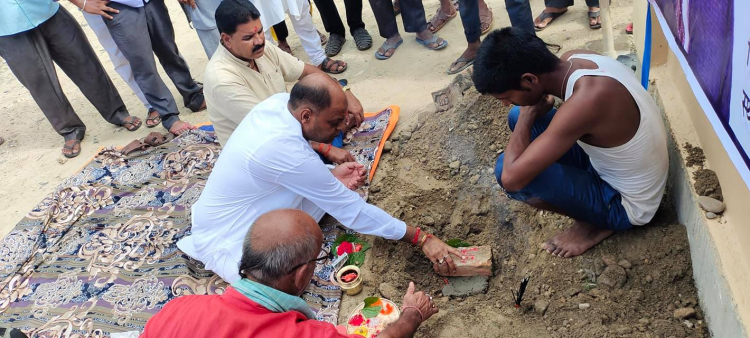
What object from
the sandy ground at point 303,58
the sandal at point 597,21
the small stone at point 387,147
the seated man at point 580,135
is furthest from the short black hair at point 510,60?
the sandal at point 597,21

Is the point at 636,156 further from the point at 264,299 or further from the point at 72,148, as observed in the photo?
the point at 72,148

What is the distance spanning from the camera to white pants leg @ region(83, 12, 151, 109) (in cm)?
504

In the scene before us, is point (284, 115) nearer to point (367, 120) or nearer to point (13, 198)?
point (367, 120)

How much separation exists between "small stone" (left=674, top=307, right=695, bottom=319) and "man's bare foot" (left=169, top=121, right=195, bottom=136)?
13.4 ft

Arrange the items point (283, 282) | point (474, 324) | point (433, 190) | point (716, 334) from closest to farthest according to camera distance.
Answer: point (283, 282)
point (716, 334)
point (474, 324)
point (433, 190)

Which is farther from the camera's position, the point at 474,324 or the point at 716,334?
the point at 474,324

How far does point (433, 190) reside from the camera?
12.5 ft

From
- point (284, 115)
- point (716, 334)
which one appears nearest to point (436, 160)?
point (284, 115)

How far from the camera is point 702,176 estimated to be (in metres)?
2.46

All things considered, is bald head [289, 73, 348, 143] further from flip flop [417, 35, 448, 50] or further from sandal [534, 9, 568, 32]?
sandal [534, 9, 568, 32]

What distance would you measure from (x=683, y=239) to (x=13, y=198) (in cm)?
512

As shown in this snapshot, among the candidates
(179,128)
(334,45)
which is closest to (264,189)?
(179,128)

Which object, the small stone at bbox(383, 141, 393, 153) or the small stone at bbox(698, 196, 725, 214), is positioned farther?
the small stone at bbox(383, 141, 393, 153)

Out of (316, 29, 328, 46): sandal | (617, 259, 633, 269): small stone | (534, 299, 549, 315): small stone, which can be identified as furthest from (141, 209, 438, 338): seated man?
(316, 29, 328, 46): sandal
